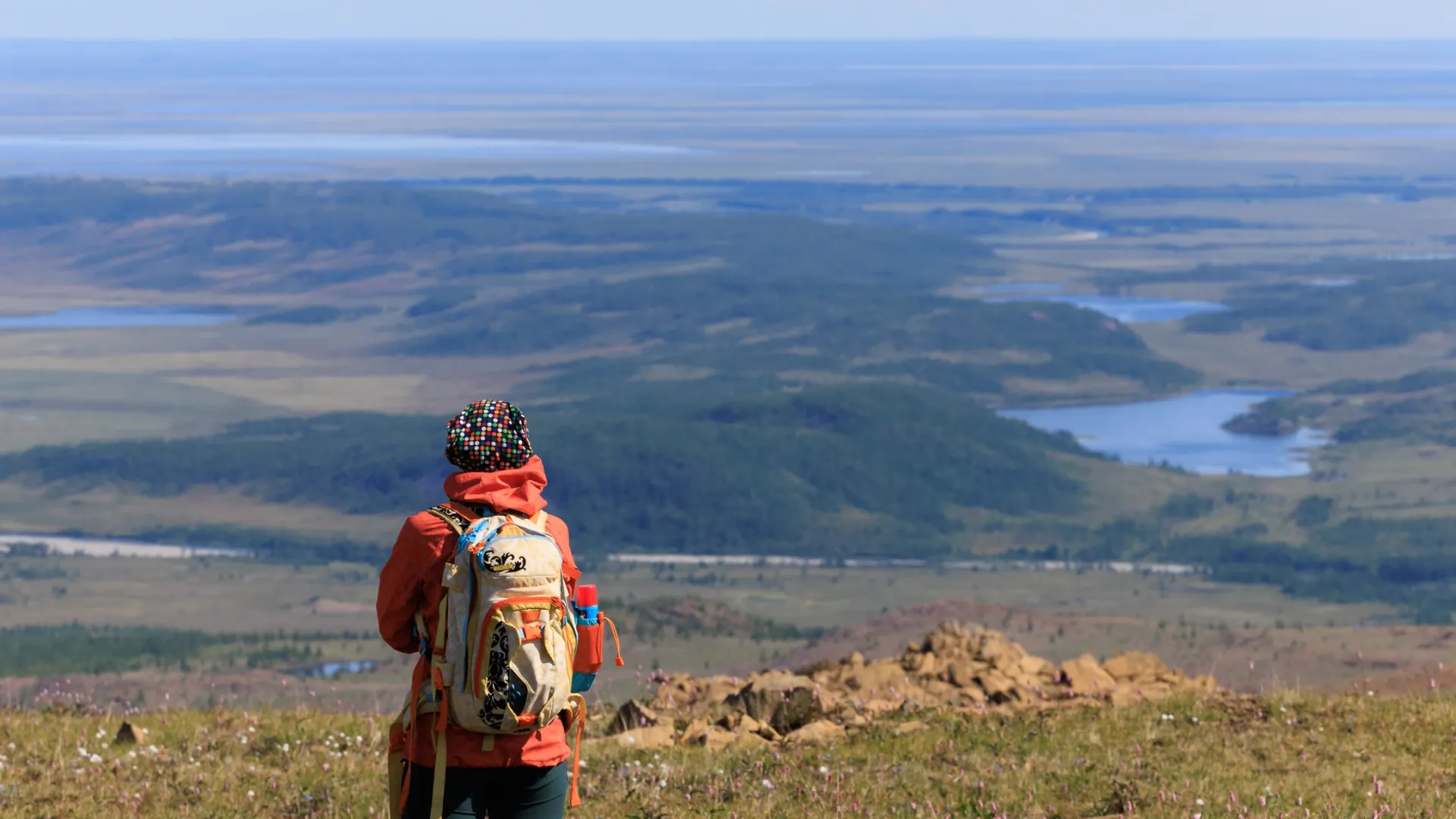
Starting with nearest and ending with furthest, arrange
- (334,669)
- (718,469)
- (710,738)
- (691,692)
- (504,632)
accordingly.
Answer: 1. (504,632)
2. (710,738)
3. (691,692)
4. (334,669)
5. (718,469)

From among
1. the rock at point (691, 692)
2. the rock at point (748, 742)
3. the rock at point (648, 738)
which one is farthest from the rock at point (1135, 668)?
the rock at point (648, 738)

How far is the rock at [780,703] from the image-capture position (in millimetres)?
13328

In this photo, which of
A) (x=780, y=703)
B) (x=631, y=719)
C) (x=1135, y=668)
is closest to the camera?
(x=780, y=703)

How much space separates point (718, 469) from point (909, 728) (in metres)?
119

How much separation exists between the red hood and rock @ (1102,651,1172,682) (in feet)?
32.8

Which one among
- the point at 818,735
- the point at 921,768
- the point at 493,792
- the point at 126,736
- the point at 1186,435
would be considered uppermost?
the point at 493,792

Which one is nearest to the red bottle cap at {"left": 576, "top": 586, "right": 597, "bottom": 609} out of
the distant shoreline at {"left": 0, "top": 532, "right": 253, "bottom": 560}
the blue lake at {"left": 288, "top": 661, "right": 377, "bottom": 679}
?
the blue lake at {"left": 288, "top": 661, "right": 377, "bottom": 679}

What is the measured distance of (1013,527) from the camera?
120 meters

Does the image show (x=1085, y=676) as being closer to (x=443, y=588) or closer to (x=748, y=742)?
(x=748, y=742)

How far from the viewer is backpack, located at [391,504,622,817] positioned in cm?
682

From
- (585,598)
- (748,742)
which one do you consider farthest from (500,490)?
(748,742)

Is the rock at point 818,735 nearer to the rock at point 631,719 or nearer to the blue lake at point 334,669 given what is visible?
the rock at point 631,719

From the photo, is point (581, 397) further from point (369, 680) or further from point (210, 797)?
point (210, 797)

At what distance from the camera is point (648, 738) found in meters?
12.6
